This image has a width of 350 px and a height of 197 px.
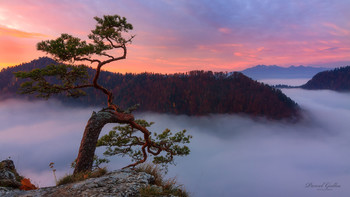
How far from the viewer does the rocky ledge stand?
558 centimetres

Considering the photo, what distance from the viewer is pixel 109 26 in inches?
442

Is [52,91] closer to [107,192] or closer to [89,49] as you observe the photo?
[89,49]

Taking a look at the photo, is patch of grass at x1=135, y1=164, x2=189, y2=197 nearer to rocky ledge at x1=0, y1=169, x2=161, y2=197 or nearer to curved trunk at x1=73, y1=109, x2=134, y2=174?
rocky ledge at x1=0, y1=169, x2=161, y2=197

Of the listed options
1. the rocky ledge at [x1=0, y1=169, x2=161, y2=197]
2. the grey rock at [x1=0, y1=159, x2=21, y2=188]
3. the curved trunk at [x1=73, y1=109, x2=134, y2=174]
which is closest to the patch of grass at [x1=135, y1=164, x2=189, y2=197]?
the rocky ledge at [x1=0, y1=169, x2=161, y2=197]

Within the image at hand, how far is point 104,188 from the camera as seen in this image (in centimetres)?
585

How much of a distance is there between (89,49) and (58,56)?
5.36 feet

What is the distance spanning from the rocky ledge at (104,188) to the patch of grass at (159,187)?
0.28m

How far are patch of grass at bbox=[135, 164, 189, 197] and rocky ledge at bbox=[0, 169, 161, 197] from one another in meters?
0.28

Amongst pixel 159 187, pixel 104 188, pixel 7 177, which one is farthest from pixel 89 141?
pixel 159 187

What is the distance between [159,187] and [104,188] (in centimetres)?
188

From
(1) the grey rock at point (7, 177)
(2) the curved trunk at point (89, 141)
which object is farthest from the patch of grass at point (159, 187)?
(1) the grey rock at point (7, 177)

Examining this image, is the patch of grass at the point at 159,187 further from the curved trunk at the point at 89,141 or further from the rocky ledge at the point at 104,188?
the curved trunk at the point at 89,141

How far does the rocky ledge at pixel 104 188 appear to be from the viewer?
5.58 m

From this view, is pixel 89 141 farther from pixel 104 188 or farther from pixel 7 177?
pixel 104 188
